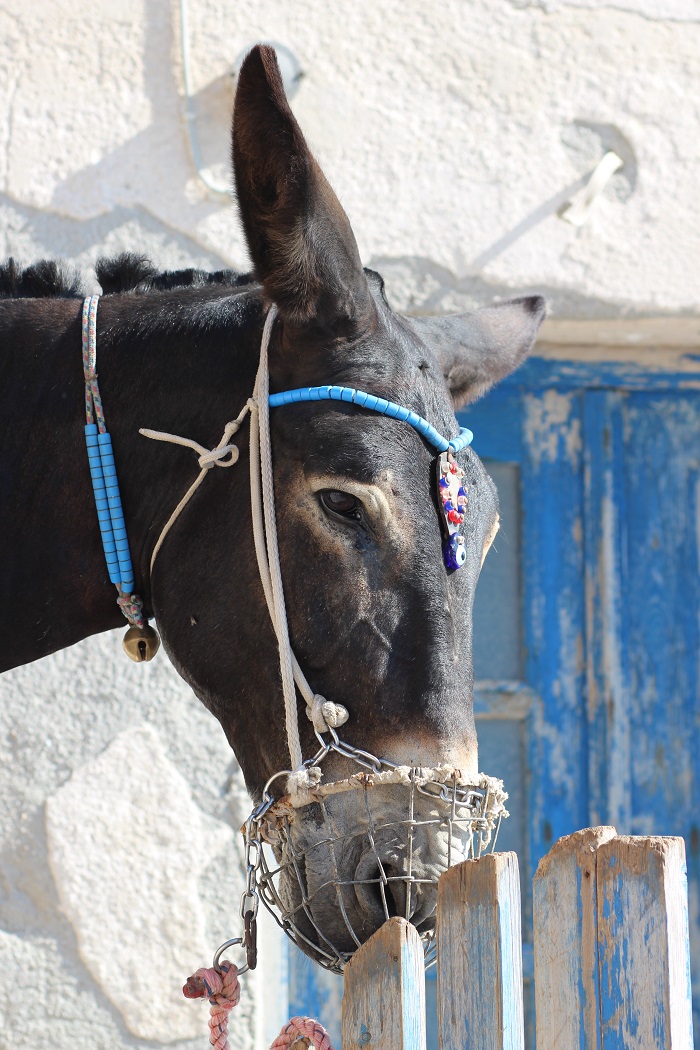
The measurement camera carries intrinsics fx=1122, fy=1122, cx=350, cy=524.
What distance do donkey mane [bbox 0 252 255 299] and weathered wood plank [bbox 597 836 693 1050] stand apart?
119cm

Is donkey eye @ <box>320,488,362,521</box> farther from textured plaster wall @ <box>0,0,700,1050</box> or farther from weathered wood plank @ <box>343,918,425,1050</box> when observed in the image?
textured plaster wall @ <box>0,0,700,1050</box>

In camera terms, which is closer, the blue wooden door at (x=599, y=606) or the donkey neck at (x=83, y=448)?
the donkey neck at (x=83, y=448)

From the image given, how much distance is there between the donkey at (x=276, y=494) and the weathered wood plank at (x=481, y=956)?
23 centimetres

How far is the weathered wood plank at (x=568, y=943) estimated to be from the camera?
1.09 m

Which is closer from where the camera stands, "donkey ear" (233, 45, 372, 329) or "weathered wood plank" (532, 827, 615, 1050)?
"weathered wood plank" (532, 827, 615, 1050)

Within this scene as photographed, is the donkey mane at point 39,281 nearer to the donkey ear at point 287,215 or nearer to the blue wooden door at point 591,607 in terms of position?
the donkey ear at point 287,215

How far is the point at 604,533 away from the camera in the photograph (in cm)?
319

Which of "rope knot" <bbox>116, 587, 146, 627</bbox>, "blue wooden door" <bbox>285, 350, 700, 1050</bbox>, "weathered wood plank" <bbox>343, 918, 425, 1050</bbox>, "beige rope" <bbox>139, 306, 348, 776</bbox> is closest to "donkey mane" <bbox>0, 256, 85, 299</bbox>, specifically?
"beige rope" <bbox>139, 306, 348, 776</bbox>

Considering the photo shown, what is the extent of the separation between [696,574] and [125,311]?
206 cm

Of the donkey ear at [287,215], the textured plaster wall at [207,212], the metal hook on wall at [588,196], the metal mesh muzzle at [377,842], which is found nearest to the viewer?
the metal mesh muzzle at [377,842]

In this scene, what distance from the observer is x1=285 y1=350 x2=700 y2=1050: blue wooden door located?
3.10m

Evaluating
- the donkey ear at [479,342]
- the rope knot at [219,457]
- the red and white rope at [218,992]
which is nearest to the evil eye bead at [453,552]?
the rope knot at [219,457]

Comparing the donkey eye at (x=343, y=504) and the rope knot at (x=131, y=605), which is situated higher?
the donkey eye at (x=343, y=504)

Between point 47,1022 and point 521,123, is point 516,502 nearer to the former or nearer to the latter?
point 521,123
